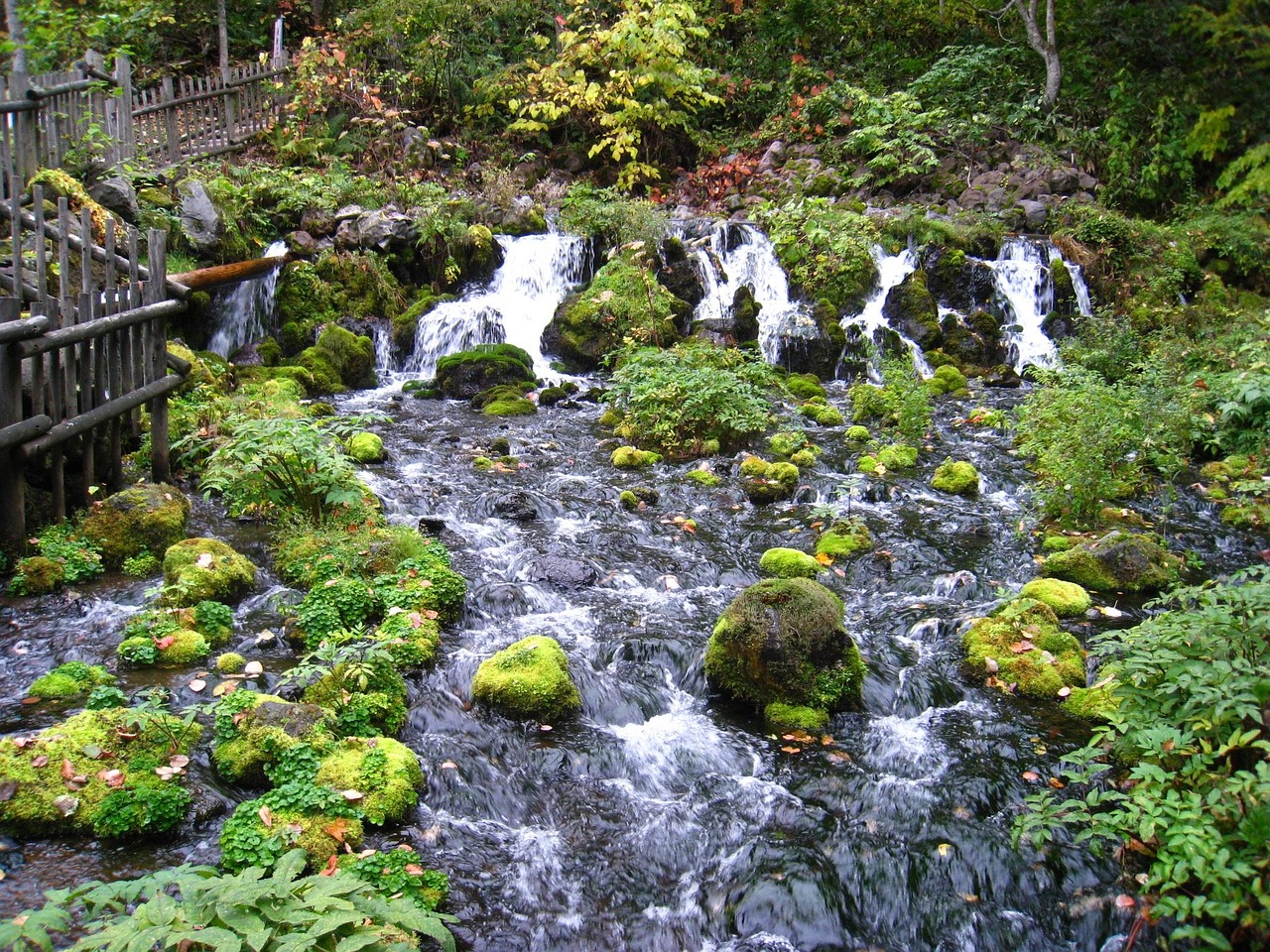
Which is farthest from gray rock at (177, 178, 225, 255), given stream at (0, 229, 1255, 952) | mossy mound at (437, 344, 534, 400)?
stream at (0, 229, 1255, 952)

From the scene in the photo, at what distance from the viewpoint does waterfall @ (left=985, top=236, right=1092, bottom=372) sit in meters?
15.8

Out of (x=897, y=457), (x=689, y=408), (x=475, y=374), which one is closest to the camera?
(x=897, y=457)

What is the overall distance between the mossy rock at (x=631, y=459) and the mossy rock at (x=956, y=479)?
3.41 meters

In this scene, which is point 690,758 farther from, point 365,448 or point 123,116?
point 123,116

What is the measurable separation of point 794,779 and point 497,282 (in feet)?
43.3

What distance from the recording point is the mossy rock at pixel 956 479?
9961 millimetres

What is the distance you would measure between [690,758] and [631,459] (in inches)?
Result: 226

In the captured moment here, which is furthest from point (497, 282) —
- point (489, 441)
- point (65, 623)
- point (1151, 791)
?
point (1151, 791)

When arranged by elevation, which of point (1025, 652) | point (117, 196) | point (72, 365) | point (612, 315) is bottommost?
point (1025, 652)

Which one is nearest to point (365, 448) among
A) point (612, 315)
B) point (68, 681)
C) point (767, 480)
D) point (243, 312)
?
point (767, 480)

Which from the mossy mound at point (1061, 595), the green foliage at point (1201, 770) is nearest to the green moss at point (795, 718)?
the green foliage at point (1201, 770)

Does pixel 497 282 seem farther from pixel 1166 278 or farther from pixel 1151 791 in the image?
pixel 1151 791

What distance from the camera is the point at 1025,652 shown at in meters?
6.27

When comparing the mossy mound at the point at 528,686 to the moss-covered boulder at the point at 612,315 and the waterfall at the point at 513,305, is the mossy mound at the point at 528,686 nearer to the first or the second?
the moss-covered boulder at the point at 612,315
